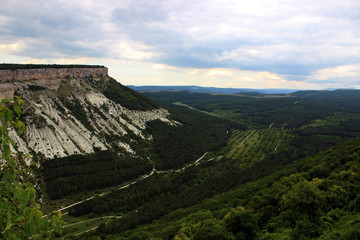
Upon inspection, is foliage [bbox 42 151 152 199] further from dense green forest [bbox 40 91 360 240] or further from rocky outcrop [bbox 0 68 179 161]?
Result: rocky outcrop [bbox 0 68 179 161]

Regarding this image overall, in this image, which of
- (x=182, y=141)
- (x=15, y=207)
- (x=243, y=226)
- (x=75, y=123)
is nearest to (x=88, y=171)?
(x=75, y=123)

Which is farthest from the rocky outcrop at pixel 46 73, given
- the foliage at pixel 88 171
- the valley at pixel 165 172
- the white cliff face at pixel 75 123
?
the foliage at pixel 88 171

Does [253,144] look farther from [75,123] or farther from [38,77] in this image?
[38,77]

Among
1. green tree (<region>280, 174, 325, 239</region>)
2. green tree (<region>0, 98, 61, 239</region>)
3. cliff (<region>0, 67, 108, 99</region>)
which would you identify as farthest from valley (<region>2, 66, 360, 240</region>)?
green tree (<region>0, 98, 61, 239</region>)

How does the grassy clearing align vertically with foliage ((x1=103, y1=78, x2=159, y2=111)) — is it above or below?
below

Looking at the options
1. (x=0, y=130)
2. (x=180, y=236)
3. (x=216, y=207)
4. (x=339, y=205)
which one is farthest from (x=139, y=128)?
(x=0, y=130)

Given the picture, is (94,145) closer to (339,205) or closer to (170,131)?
(170,131)
